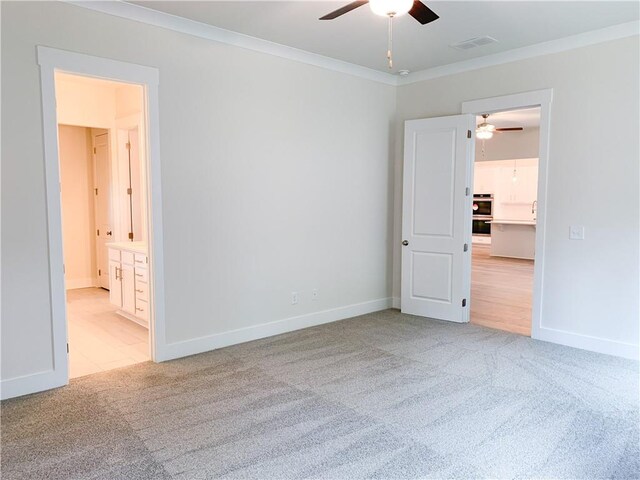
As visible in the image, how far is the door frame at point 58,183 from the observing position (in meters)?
3.29

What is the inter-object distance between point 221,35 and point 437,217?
3.02 metres

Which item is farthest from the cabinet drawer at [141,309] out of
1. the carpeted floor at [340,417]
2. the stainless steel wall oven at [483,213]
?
the stainless steel wall oven at [483,213]

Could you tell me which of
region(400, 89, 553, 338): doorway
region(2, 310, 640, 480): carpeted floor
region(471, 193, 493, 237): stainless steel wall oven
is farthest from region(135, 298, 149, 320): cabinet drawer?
region(471, 193, 493, 237): stainless steel wall oven

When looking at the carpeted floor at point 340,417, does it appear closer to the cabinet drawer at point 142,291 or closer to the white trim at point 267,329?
the white trim at point 267,329

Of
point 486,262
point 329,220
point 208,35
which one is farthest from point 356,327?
point 486,262

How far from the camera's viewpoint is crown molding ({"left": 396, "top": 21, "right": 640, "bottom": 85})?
3998mm

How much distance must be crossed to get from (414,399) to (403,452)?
722 millimetres

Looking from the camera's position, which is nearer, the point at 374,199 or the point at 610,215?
the point at 610,215

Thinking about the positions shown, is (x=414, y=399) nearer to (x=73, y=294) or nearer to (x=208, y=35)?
(x=208, y=35)

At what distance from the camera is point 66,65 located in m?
3.35

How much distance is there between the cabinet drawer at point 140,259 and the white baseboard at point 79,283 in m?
3.00

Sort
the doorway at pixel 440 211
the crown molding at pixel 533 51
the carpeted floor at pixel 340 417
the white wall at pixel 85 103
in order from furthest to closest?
the white wall at pixel 85 103, the doorway at pixel 440 211, the crown molding at pixel 533 51, the carpeted floor at pixel 340 417

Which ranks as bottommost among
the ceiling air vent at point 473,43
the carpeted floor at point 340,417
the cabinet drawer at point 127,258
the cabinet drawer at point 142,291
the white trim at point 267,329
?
the carpeted floor at point 340,417

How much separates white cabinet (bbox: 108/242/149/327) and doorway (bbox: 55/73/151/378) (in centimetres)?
1
